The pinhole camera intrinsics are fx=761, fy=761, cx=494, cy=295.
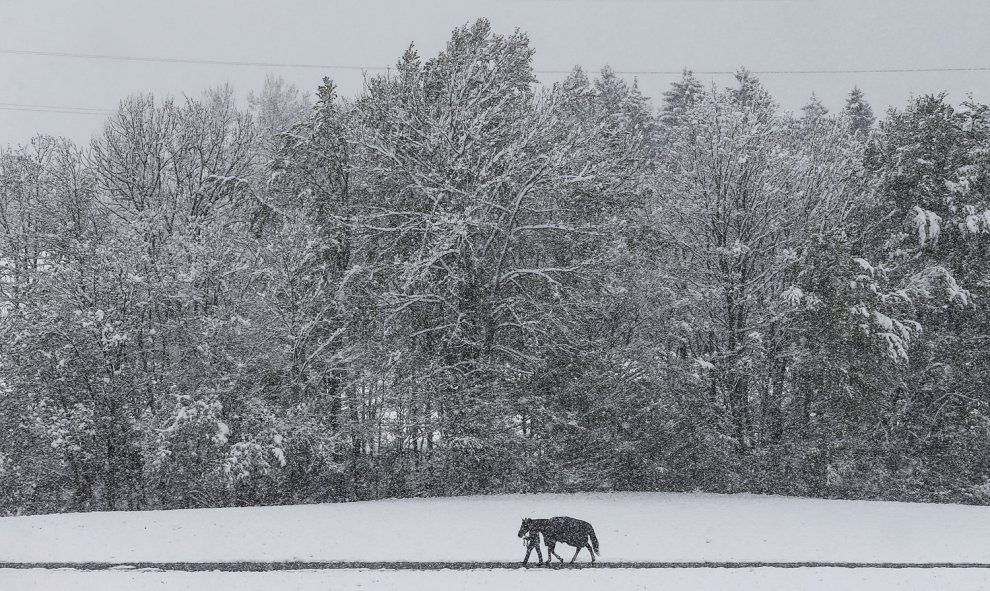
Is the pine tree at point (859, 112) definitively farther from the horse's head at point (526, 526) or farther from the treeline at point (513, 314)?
the horse's head at point (526, 526)

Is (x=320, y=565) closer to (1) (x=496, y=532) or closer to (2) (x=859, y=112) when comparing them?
(1) (x=496, y=532)

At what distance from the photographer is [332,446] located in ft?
66.2

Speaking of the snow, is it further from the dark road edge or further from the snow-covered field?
the dark road edge

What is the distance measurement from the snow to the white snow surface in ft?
3.94

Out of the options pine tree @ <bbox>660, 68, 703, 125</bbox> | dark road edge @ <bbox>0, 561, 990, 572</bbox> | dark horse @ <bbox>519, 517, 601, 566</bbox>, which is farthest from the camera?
pine tree @ <bbox>660, 68, 703, 125</bbox>

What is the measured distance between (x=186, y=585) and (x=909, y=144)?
72.1 feet

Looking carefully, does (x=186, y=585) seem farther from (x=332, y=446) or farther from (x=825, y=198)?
(x=825, y=198)

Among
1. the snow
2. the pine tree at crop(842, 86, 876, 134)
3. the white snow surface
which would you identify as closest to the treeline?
the white snow surface

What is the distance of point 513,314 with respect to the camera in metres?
21.1

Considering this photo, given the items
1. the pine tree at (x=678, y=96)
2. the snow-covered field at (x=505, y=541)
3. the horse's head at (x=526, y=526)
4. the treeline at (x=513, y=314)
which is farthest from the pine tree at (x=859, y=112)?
the horse's head at (x=526, y=526)

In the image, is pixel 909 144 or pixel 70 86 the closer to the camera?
pixel 909 144

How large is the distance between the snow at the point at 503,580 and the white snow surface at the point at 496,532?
1200 millimetres

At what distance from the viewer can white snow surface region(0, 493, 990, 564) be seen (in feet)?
48.4

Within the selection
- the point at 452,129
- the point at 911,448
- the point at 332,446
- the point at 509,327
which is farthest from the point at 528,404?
the point at 911,448
